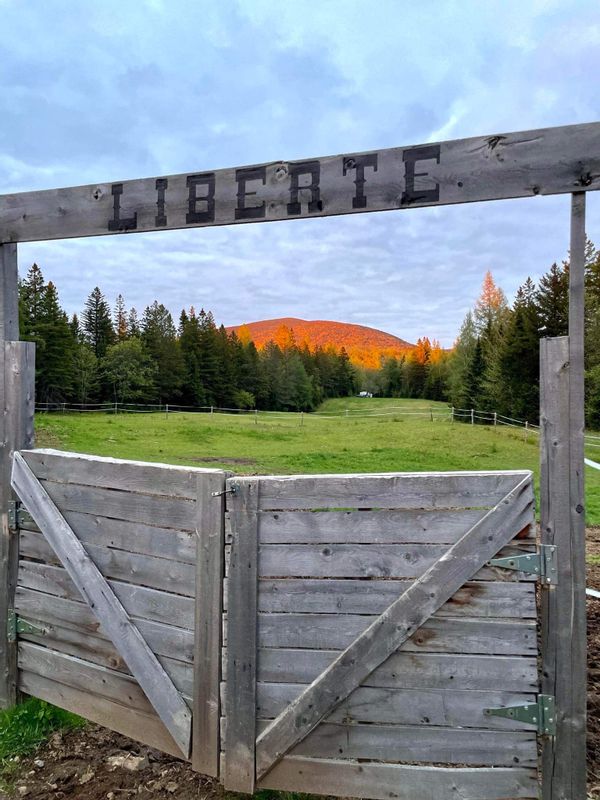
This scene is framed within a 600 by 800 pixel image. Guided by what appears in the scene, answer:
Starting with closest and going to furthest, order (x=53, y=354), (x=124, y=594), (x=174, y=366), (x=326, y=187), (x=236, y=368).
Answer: (x=326, y=187) < (x=124, y=594) < (x=236, y=368) < (x=174, y=366) < (x=53, y=354)

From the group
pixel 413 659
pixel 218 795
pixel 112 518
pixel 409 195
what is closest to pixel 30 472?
pixel 112 518

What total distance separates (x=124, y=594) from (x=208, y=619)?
668 millimetres

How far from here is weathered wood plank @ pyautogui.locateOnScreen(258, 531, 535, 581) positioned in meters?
2.70

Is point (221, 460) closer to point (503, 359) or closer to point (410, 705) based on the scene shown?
point (503, 359)

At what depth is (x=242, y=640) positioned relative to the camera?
284cm

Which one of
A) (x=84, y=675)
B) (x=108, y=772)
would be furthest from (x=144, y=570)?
(x=108, y=772)

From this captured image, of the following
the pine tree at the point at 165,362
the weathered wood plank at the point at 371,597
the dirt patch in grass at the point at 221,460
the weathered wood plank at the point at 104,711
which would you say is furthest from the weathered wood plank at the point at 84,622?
the pine tree at the point at 165,362

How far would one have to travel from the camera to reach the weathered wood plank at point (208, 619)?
9.43 ft

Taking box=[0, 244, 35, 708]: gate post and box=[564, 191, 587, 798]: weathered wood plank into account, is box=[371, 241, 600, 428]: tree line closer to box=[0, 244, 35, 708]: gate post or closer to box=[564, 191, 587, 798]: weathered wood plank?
box=[564, 191, 587, 798]: weathered wood plank

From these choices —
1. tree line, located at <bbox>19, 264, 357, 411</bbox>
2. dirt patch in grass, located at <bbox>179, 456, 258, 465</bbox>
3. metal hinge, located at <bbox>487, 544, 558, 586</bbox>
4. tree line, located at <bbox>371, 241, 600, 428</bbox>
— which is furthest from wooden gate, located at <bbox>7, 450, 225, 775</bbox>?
tree line, located at <bbox>19, 264, 357, 411</bbox>

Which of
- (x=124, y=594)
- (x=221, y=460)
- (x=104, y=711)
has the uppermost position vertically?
(x=124, y=594)

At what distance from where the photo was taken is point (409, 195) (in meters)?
2.97

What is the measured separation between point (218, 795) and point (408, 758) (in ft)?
3.67

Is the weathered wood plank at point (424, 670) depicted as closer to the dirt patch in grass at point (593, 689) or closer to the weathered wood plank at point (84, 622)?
the weathered wood plank at point (84, 622)
